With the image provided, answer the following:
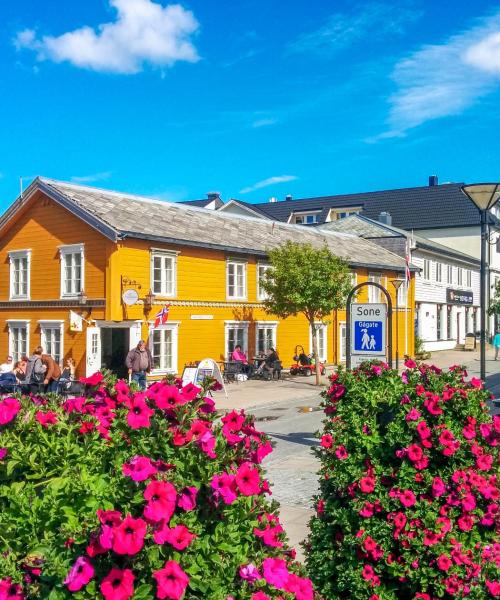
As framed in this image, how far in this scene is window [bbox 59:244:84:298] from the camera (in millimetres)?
24375

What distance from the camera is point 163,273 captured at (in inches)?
969

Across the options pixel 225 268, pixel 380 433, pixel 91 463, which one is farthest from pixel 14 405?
pixel 225 268

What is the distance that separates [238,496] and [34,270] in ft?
81.5

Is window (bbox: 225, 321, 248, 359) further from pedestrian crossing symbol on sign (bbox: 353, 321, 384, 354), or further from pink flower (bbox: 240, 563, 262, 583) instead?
pink flower (bbox: 240, 563, 262, 583)

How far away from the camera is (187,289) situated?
1002 inches

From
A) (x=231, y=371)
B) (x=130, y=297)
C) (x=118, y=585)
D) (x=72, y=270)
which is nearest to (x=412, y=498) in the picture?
(x=118, y=585)

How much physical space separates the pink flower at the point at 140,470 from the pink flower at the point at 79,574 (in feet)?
1.17

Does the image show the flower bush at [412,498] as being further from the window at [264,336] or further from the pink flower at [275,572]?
the window at [264,336]

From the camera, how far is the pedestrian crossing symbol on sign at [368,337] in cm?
1126

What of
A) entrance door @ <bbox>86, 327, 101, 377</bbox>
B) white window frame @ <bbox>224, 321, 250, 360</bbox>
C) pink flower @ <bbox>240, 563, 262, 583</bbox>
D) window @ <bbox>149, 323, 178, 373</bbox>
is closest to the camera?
pink flower @ <bbox>240, 563, 262, 583</bbox>

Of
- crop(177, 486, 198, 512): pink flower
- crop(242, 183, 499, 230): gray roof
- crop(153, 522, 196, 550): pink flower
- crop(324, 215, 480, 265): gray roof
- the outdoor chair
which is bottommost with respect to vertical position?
the outdoor chair

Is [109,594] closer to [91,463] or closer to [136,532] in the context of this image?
[136,532]

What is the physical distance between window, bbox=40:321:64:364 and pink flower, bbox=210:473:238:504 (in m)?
22.6

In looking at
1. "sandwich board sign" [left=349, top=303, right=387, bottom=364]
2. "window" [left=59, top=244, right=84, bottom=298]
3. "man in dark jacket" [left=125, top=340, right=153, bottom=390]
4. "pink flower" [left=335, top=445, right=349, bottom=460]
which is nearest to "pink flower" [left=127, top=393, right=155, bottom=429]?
"pink flower" [left=335, top=445, right=349, bottom=460]
